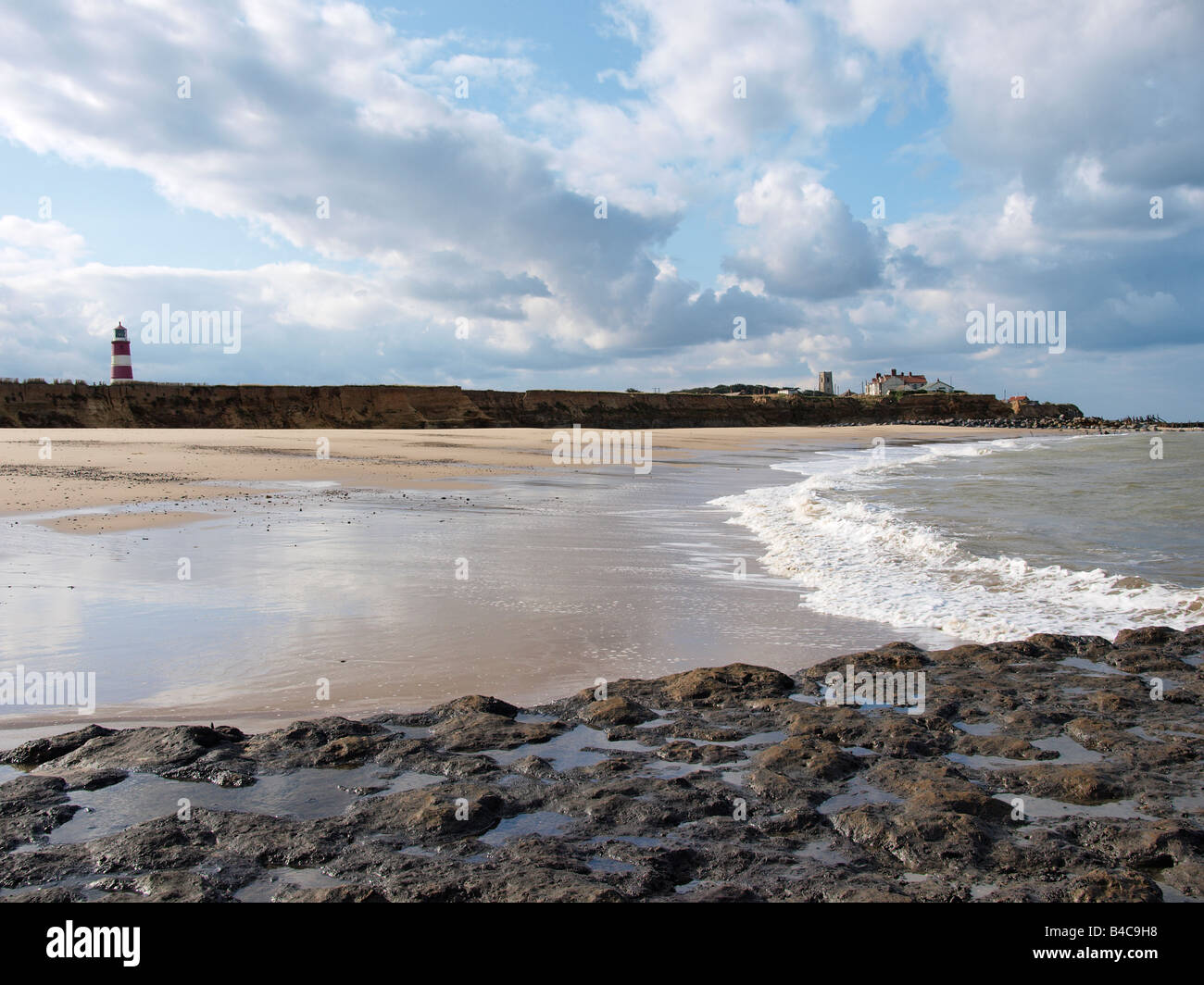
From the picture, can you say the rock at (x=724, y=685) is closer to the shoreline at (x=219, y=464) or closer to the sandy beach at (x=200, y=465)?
the sandy beach at (x=200, y=465)

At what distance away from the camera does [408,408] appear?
55.6 m

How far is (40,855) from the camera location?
309 centimetres

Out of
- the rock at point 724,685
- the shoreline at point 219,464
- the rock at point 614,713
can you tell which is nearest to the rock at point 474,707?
the rock at point 614,713

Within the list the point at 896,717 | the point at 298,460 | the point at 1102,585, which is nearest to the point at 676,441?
the point at 298,460

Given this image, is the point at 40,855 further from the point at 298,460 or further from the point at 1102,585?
the point at 298,460
